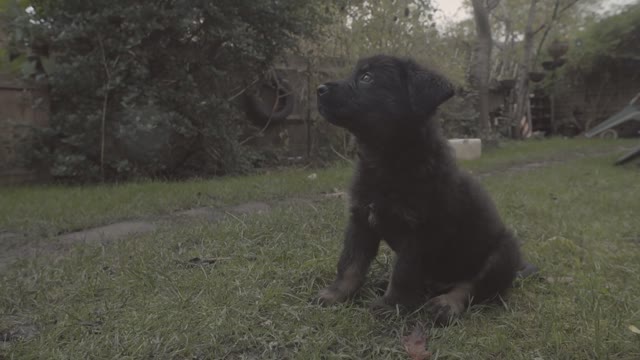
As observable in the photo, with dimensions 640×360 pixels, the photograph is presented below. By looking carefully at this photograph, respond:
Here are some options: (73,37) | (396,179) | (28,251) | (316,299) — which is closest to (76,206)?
(28,251)

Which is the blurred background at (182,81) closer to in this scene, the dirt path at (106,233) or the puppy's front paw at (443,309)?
the dirt path at (106,233)

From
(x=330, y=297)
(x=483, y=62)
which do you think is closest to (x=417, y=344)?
(x=330, y=297)

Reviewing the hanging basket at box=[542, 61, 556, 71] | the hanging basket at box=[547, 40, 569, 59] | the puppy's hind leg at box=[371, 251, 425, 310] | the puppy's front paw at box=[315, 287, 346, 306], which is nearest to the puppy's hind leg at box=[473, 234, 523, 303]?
the puppy's hind leg at box=[371, 251, 425, 310]

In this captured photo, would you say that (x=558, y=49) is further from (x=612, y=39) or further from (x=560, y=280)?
(x=560, y=280)

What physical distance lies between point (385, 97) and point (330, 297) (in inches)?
37.3

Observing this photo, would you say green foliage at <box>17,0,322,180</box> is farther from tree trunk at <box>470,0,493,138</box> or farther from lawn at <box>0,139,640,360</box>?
tree trunk at <box>470,0,493,138</box>

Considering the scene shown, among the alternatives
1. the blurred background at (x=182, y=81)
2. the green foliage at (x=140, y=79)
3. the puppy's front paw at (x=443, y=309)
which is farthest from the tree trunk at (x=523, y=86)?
the puppy's front paw at (x=443, y=309)

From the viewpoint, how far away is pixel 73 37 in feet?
21.6

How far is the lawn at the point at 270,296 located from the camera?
2.01 meters

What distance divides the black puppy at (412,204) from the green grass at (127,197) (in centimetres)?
266

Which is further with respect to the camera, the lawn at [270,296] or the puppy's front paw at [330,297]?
the puppy's front paw at [330,297]

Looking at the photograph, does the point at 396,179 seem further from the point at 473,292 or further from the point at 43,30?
the point at 43,30

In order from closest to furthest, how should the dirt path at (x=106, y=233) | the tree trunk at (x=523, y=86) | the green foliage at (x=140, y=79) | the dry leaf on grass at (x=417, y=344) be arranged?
1. the dry leaf on grass at (x=417, y=344)
2. the dirt path at (x=106, y=233)
3. the green foliage at (x=140, y=79)
4. the tree trunk at (x=523, y=86)

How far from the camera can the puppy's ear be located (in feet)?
7.69
